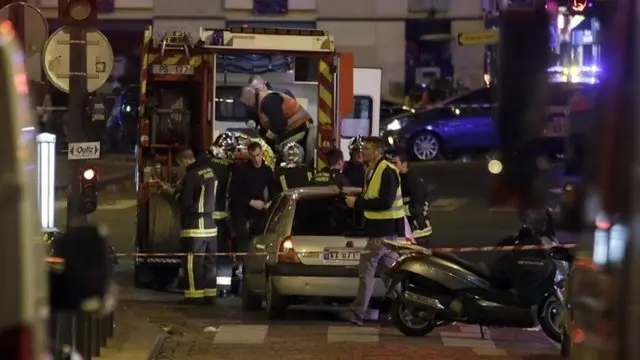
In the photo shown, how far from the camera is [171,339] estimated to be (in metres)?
11.7

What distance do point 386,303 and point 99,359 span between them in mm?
3680

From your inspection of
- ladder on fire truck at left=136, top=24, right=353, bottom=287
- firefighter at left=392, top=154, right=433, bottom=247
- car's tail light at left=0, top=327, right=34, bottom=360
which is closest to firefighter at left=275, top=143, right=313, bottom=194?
ladder on fire truck at left=136, top=24, right=353, bottom=287

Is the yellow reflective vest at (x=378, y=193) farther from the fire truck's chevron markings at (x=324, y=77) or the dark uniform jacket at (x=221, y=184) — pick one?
the fire truck's chevron markings at (x=324, y=77)

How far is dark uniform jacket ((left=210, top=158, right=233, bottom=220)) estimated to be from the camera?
14133 mm

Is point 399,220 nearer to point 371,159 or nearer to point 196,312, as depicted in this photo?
point 371,159

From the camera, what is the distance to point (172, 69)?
1530 cm

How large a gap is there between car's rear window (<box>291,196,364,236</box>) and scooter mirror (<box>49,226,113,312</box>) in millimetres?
7894

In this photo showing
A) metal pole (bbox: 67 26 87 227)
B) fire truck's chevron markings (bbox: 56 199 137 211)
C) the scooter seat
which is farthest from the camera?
fire truck's chevron markings (bbox: 56 199 137 211)

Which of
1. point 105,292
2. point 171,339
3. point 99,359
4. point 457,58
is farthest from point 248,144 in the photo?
point 457,58

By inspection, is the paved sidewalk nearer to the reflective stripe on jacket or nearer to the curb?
the curb

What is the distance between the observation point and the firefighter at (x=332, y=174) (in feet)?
45.2

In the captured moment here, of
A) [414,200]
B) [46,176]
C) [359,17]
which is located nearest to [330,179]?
[414,200]

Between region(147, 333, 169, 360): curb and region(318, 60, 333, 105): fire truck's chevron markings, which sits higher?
region(318, 60, 333, 105): fire truck's chevron markings

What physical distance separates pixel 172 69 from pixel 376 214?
14.6 feet
